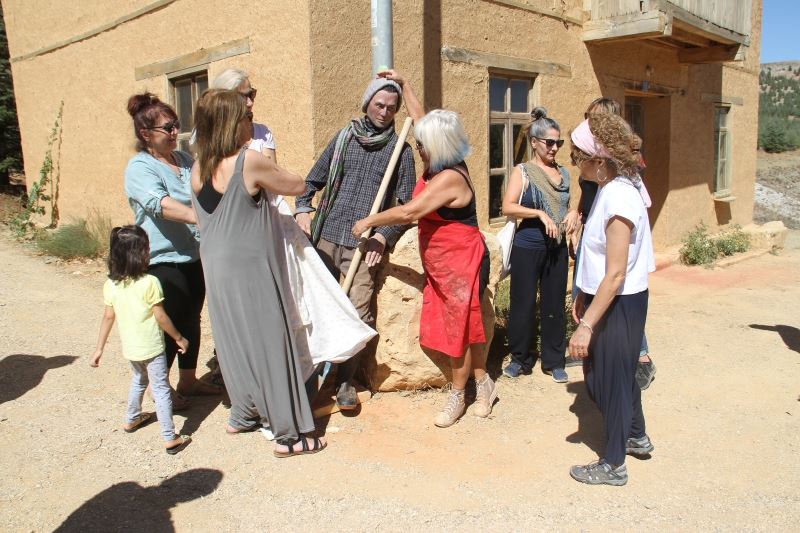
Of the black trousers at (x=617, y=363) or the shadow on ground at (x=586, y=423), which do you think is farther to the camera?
the shadow on ground at (x=586, y=423)

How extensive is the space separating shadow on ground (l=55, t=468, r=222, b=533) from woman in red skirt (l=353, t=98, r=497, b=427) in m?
1.35

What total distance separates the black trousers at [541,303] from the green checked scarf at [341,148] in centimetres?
134

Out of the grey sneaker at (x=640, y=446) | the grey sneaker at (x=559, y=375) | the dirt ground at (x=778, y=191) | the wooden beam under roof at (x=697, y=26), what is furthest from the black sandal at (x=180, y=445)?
the dirt ground at (x=778, y=191)

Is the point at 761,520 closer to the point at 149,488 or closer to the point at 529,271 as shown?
the point at 529,271

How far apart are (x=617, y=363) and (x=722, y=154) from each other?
962cm

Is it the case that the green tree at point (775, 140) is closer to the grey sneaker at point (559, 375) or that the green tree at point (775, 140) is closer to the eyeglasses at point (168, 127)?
the grey sneaker at point (559, 375)

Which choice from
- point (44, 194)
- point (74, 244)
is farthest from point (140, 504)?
point (44, 194)

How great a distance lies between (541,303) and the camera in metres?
4.37

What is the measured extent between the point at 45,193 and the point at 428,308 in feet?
27.0

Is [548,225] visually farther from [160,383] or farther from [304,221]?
[160,383]

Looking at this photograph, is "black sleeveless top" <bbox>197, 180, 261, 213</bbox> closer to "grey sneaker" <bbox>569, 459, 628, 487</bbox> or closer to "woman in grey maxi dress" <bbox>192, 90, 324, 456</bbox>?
"woman in grey maxi dress" <bbox>192, 90, 324, 456</bbox>

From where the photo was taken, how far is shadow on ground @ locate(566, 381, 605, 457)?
3418 millimetres

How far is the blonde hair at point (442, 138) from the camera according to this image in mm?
3225

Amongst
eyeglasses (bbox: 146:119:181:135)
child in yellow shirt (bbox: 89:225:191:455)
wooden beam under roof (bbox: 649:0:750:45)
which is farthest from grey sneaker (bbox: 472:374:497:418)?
wooden beam under roof (bbox: 649:0:750:45)
